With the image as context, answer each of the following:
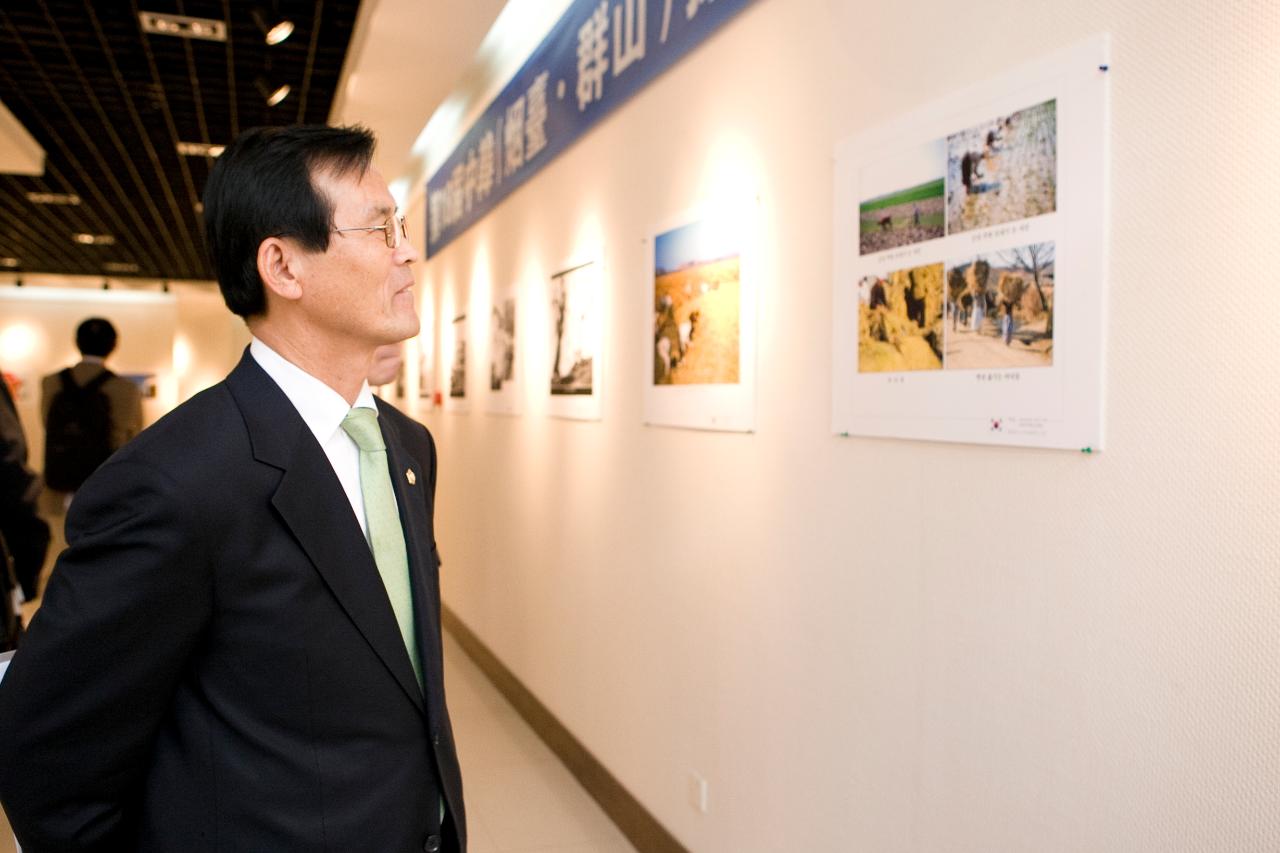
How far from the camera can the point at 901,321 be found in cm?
221

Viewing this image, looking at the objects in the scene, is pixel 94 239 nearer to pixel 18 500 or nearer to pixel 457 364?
pixel 457 364

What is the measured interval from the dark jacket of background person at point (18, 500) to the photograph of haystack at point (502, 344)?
282 centimetres

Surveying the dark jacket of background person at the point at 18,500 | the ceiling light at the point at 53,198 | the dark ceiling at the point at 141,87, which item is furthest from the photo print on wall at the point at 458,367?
the ceiling light at the point at 53,198

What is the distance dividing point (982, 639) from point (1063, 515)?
0.36 meters

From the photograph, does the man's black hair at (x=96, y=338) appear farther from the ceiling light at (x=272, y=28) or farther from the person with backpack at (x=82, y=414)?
the ceiling light at (x=272, y=28)

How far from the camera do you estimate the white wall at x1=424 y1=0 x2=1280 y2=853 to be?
153cm

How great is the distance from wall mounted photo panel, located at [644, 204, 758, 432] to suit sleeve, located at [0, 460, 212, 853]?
1945mm

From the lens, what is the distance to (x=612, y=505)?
414cm

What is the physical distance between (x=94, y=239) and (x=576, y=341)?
1303cm

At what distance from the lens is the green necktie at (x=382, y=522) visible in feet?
4.81

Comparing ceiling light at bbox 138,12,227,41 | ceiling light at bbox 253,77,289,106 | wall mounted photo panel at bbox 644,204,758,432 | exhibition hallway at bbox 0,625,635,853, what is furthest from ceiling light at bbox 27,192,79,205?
wall mounted photo panel at bbox 644,204,758,432

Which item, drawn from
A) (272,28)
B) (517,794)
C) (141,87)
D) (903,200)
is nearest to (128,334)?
(141,87)

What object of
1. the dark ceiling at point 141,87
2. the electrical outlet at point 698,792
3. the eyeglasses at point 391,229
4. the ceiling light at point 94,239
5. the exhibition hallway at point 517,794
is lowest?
the exhibition hallway at point 517,794

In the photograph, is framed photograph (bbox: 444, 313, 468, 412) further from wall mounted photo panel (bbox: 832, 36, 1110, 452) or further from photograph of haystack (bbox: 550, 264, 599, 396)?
wall mounted photo panel (bbox: 832, 36, 1110, 452)
